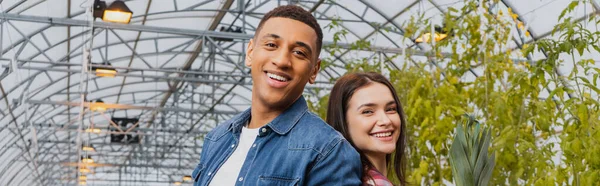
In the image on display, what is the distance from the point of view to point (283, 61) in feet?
5.48

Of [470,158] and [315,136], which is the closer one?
[315,136]

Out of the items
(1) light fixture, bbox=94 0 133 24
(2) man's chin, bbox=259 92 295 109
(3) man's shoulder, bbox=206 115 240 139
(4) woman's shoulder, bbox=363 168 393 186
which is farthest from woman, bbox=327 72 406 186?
(1) light fixture, bbox=94 0 133 24

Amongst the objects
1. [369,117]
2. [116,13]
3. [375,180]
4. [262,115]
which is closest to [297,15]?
[262,115]

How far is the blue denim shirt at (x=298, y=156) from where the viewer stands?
5.15 ft

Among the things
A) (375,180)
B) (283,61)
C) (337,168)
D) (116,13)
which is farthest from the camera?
(116,13)

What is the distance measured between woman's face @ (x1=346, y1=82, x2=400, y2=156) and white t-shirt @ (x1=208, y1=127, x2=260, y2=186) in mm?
450

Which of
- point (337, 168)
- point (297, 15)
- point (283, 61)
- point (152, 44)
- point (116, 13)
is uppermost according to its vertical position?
point (152, 44)

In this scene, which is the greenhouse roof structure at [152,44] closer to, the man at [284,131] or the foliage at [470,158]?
the foliage at [470,158]

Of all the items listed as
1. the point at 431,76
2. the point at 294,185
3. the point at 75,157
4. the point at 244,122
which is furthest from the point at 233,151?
the point at 75,157

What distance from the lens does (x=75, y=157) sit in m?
31.4

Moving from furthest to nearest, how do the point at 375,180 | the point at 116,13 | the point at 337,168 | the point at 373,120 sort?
the point at 116,13
the point at 373,120
the point at 375,180
the point at 337,168

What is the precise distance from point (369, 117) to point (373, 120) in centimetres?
2

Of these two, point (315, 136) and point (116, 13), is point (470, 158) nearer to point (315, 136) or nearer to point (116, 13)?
point (315, 136)

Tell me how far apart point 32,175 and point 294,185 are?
32.0 meters
